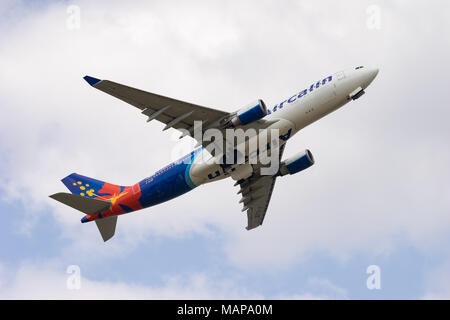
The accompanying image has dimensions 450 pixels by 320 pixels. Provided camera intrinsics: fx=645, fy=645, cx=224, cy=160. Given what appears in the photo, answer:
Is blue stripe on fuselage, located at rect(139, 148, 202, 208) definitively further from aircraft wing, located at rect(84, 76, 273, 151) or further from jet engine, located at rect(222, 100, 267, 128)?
jet engine, located at rect(222, 100, 267, 128)

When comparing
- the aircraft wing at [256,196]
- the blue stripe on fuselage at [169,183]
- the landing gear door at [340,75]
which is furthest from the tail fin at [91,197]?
the landing gear door at [340,75]

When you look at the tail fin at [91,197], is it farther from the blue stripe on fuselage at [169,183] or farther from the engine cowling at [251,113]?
the engine cowling at [251,113]

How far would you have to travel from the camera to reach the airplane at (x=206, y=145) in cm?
5172

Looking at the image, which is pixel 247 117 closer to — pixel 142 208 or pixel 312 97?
pixel 312 97

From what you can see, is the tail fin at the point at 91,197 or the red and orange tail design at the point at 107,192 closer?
the tail fin at the point at 91,197

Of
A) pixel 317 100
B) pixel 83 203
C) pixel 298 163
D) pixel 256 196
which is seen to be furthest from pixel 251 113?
pixel 83 203

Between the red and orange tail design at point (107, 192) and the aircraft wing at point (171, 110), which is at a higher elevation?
the aircraft wing at point (171, 110)

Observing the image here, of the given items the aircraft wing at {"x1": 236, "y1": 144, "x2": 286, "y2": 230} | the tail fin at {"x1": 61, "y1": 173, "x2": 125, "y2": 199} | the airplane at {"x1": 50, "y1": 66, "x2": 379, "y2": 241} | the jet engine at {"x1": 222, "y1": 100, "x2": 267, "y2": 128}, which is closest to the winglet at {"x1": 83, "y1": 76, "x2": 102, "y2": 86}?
the airplane at {"x1": 50, "y1": 66, "x2": 379, "y2": 241}

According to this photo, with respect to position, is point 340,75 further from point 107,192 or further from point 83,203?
point 83,203

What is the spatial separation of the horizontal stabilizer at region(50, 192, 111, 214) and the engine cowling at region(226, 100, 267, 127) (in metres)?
16.2

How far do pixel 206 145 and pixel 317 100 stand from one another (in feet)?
33.2

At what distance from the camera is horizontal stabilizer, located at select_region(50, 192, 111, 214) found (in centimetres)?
5663

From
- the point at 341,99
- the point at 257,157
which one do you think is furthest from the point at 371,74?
the point at 257,157

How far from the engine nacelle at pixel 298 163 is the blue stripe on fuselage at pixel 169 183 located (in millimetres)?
8549
